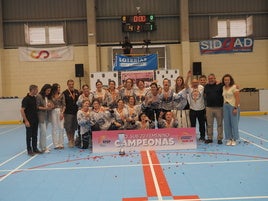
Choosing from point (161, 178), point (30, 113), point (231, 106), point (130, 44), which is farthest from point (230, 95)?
point (130, 44)

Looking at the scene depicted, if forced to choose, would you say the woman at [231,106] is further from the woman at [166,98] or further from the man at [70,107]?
the man at [70,107]

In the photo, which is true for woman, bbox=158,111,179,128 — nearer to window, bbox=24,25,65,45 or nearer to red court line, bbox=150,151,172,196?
red court line, bbox=150,151,172,196

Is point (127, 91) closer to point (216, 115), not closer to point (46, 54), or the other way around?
point (216, 115)

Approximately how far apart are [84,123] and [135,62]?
7814 millimetres

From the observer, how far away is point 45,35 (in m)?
17.3

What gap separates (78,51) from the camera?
1742 cm

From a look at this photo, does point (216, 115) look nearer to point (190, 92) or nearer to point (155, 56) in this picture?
point (190, 92)

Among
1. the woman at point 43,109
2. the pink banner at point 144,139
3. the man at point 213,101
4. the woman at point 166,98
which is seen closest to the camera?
the pink banner at point 144,139

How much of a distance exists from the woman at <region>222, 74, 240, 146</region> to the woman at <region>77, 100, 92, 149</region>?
124 inches

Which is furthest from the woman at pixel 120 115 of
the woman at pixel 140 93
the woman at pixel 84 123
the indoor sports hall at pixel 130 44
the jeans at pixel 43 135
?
the indoor sports hall at pixel 130 44

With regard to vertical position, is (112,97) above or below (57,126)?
above

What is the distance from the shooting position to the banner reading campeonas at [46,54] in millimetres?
17250

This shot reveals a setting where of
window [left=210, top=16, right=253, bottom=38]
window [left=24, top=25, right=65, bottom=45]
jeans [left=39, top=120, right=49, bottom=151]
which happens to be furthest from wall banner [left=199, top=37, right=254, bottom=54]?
jeans [left=39, top=120, right=49, bottom=151]

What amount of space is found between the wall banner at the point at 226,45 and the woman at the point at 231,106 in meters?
9.88
